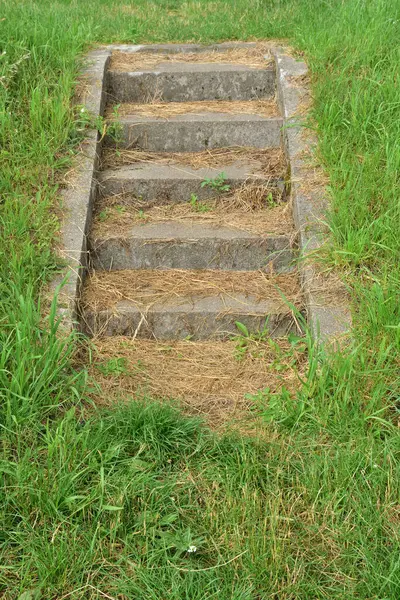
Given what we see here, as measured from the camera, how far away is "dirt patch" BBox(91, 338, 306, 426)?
144 inches

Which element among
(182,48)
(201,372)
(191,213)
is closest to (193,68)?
(182,48)

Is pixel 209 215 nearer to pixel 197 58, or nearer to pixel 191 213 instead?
pixel 191 213

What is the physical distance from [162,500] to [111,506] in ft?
0.72

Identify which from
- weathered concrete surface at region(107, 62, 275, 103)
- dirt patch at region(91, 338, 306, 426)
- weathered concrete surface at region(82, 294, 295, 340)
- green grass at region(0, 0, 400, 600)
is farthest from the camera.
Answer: weathered concrete surface at region(107, 62, 275, 103)

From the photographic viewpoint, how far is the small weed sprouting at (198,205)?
4855mm

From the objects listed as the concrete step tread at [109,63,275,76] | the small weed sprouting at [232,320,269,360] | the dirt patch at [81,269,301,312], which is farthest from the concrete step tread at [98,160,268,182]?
the small weed sprouting at [232,320,269,360]

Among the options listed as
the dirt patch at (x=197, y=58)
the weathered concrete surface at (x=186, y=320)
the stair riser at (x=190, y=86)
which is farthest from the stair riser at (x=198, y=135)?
the weathered concrete surface at (x=186, y=320)

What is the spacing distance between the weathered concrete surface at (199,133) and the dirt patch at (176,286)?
47.9 inches

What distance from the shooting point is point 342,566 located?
8.94ft

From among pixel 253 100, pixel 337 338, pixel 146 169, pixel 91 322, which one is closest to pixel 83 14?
pixel 253 100

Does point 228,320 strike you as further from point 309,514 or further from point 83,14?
point 83,14

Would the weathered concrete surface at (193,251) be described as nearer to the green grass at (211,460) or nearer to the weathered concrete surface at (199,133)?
the green grass at (211,460)

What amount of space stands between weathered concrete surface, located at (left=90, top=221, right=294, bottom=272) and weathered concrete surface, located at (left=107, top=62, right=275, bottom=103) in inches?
65.0

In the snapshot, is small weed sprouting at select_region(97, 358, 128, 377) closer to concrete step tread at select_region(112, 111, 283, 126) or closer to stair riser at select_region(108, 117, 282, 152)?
stair riser at select_region(108, 117, 282, 152)
